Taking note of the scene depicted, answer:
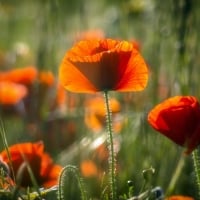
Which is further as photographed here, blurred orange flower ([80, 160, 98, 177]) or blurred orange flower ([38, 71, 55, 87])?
blurred orange flower ([38, 71, 55, 87])

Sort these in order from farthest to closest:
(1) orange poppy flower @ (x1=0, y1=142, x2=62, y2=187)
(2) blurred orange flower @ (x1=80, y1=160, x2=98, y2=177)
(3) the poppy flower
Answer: (2) blurred orange flower @ (x1=80, y1=160, x2=98, y2=177) → (1) orange poppy flower @ (x1=0, y1=142, x2=62, y2=187) → (3) the poppy flower

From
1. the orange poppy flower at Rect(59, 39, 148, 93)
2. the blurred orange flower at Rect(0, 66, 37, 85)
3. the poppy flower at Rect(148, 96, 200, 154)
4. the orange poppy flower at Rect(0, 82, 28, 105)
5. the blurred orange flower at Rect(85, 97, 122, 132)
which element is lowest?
the blurred orange flower at Rect(85, 97, 122, 132)

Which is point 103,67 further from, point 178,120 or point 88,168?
point 88,168

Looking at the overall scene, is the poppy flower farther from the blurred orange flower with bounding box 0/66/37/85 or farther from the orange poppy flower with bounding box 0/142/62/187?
the blurred orange flower with bounding box 0/66/37/85

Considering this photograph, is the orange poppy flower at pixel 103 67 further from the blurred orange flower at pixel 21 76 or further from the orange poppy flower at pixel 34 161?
the blurred orange flower at pixel 21 76

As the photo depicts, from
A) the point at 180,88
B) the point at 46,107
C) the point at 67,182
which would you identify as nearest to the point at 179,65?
the point at 180,88

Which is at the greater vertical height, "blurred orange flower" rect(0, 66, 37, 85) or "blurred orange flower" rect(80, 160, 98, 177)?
"blurred orange flower" rect(0, 66, 37, 85)

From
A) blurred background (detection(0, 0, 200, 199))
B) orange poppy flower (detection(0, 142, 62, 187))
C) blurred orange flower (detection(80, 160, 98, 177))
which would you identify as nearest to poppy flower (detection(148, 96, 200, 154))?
orange poppy flower (detection(0, 142, 62, 187))

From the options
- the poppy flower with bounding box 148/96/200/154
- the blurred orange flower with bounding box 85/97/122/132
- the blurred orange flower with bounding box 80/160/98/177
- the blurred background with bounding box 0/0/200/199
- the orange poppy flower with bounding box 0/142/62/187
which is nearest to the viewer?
the poppy flower with bounding box 148/96/200/154

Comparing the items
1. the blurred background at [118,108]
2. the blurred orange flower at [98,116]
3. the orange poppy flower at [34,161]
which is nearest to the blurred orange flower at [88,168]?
the blurred background at [118,108]
